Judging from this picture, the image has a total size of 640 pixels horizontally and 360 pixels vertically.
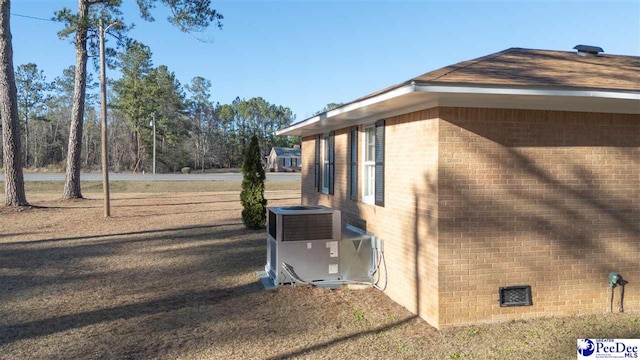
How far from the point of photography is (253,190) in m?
13.1

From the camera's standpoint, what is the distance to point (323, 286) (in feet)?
22.6

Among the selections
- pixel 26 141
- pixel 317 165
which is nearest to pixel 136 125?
pixel 26 141

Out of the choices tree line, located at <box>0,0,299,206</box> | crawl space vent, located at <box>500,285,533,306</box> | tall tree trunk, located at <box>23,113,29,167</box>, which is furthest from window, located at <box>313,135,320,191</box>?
tall tree trunk, located at <box>23,113,29,167</box>

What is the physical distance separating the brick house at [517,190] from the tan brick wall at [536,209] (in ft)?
0.04

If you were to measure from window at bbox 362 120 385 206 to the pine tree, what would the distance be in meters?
5.74

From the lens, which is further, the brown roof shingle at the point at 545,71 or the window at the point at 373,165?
the window at the point at 373,165

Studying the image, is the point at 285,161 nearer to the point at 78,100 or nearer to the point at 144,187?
the point at 144,187

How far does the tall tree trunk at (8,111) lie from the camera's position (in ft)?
55.0

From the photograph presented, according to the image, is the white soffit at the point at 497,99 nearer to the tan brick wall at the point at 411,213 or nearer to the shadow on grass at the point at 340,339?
the tan brick wall at the point at 411,213

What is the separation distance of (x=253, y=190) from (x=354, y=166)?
5601mm

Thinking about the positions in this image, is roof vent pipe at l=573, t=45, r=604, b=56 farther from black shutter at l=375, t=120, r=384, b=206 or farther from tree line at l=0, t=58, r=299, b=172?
tree line at l=0, t=58, r=299, b=172

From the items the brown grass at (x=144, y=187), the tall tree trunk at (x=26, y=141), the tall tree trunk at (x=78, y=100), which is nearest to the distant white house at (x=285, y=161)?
the tall tree trunk at (x=26, y=141)

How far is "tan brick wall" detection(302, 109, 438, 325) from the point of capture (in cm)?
534

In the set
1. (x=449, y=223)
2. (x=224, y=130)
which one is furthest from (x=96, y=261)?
(x=224, y=130)
